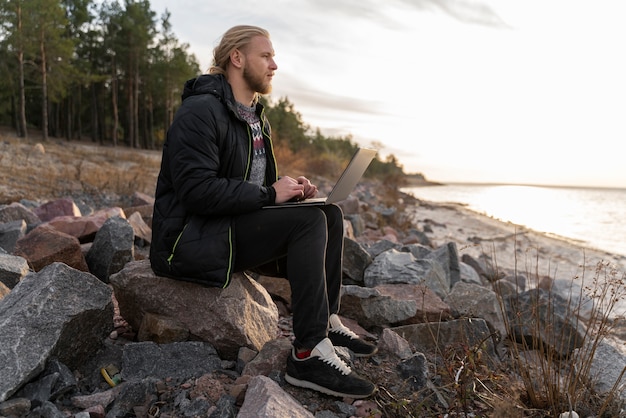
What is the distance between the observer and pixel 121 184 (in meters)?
10.4

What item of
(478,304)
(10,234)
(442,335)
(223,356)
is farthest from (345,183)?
(10,234)

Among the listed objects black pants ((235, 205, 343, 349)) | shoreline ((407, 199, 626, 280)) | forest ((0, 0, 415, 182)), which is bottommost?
shoreline ((407, 199, 626, 280))

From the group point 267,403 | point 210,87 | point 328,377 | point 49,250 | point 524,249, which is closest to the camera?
point 267,403

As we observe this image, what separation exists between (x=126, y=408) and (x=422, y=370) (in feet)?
4.78

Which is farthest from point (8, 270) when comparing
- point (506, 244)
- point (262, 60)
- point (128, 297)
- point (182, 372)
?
point (506, 244)

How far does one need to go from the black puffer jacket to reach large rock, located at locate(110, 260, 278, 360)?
147 mm

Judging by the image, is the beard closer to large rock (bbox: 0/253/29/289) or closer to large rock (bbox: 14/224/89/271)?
large rock (bbox: 0/253/29/289)

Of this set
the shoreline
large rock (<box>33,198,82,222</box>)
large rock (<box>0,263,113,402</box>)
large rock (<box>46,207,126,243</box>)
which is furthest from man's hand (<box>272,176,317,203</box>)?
the shoreline

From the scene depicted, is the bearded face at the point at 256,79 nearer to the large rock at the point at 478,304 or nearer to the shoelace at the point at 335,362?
the shoelace at the point at 335,362

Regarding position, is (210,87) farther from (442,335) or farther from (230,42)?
(442,335)

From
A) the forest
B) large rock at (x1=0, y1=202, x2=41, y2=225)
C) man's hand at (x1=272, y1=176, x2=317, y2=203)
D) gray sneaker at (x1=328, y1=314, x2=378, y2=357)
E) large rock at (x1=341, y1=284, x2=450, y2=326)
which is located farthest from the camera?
the forest

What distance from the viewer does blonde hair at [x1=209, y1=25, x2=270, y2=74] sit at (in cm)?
274

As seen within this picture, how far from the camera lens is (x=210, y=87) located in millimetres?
2615

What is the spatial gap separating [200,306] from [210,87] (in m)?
1.17
